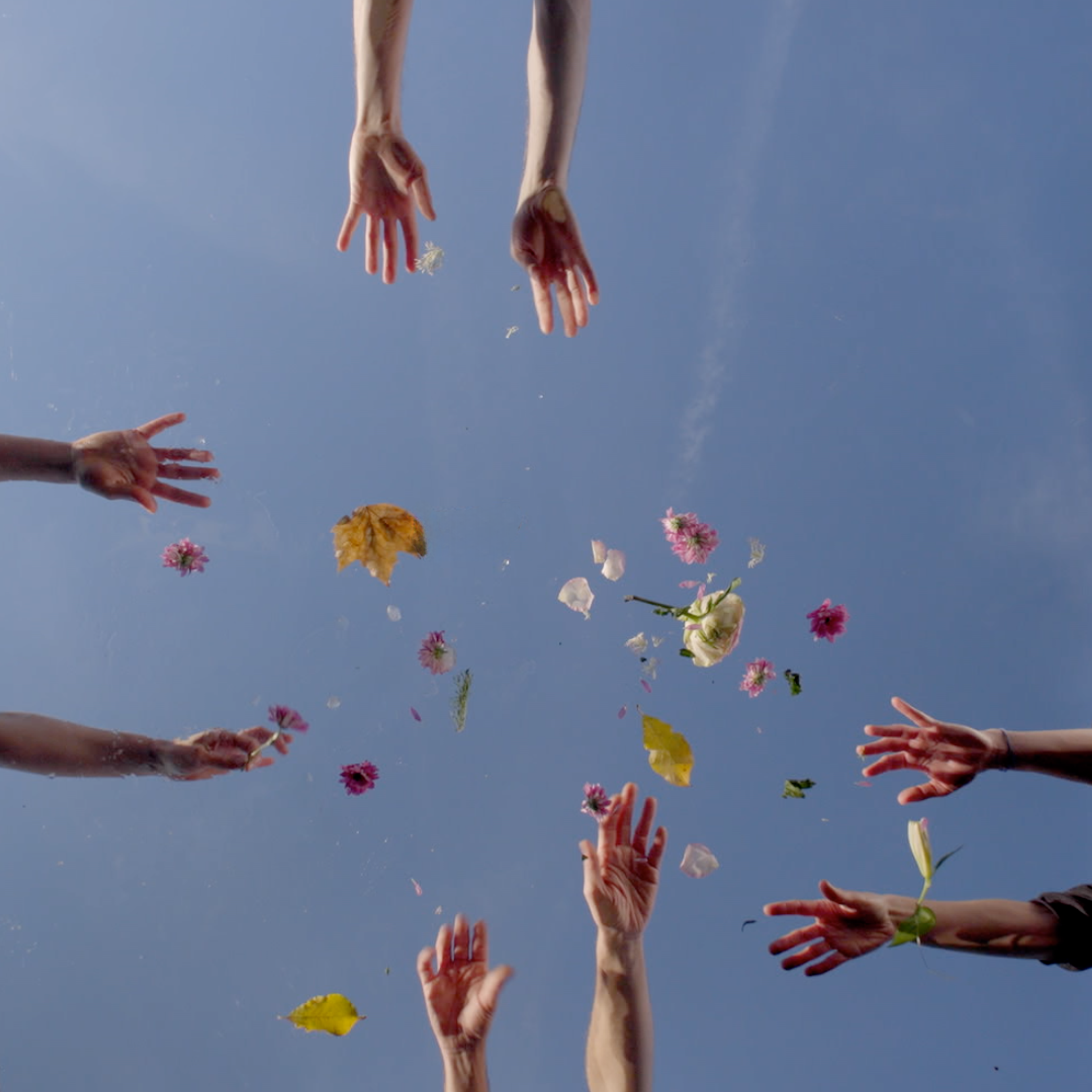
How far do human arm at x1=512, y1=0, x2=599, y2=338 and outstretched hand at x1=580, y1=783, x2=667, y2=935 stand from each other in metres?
1.83

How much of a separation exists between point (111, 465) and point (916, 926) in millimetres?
3063

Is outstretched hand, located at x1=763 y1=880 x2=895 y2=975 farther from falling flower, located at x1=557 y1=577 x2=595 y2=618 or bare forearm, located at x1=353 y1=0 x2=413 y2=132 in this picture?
bare forearm, located at x1=353 y1=0 x2=413 y2=132

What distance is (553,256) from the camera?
2703 millimetres

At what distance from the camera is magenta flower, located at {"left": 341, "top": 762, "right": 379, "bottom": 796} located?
3.44 metres

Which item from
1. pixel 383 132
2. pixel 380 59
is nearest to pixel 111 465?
pixel 383 132

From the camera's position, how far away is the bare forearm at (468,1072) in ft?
9.08

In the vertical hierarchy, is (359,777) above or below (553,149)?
below

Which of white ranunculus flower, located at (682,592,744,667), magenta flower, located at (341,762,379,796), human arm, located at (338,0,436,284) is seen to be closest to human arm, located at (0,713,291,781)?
magenta flower, located at (341,762,379,796)

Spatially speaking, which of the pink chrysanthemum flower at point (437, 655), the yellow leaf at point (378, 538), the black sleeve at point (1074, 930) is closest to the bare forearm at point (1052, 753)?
the black sleeve at point (1074, 930)

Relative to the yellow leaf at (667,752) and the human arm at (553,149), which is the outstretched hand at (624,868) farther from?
the human arm at (553,149)

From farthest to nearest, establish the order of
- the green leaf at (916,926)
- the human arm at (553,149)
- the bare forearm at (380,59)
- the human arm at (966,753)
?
1. the human arm at (966,753)
2. the bare forearm at (380,59)
3. the human arm at (553,149)
4. the green leaf at (916,926)

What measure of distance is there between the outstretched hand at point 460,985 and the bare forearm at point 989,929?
1.34 meters

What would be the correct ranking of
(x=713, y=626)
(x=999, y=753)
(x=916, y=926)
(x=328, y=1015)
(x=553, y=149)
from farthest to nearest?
1. (x=328, y=1015)
2. (x=713, y=626)
3. (x=999, y=753)
4. (x=553, y=149)
5. (x=916, y=926)

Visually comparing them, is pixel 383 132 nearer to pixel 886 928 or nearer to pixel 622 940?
pixel 622 940
